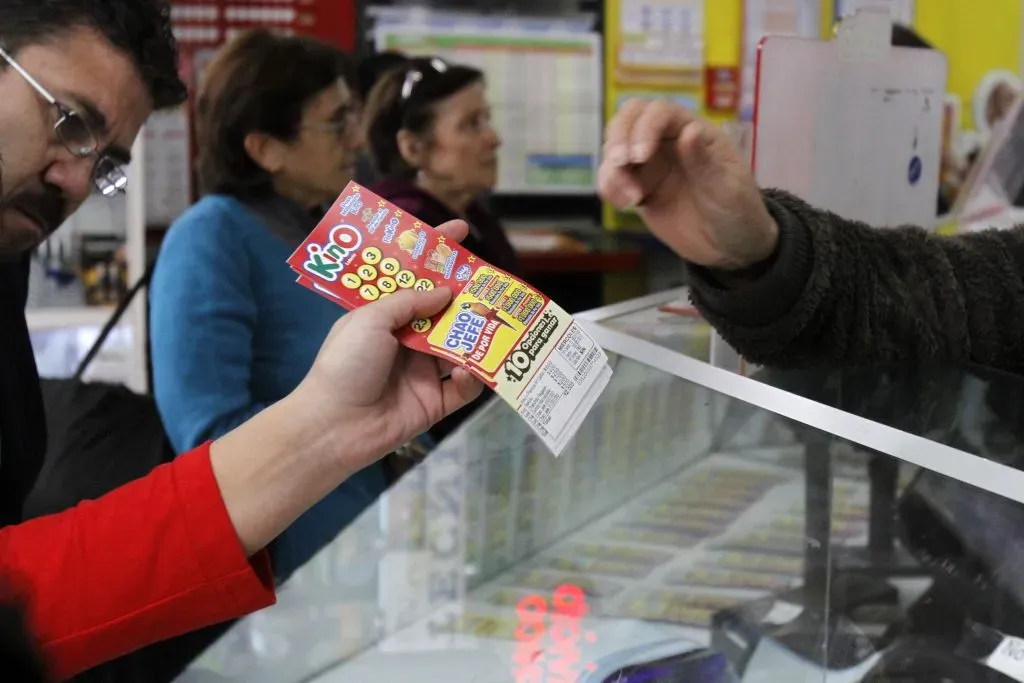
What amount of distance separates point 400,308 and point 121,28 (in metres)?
0.47

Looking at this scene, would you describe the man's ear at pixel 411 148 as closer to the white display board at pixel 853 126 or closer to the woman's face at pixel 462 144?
the woman's face at pixel 462 144

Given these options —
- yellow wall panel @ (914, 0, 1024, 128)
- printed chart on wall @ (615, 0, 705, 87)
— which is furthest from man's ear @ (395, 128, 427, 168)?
yellow wall panel @ (914, 0, 1024, 128)

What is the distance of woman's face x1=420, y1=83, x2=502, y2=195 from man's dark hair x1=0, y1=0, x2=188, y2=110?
3.85 feet

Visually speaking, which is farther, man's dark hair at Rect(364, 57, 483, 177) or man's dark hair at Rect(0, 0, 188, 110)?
man's dark hair at Rect(364, 57, 483, 177)

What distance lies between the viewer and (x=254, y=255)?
153 centimetres

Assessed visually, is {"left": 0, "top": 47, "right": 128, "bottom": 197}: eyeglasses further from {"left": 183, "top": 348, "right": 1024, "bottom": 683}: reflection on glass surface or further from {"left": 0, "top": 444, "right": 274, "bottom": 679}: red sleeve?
{"left": 183, "top": 348, "right": 1024, "bottom": 683}: reflection on glass surface

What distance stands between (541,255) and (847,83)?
83.0 inches

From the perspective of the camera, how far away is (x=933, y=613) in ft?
3.68

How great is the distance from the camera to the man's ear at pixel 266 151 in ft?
5.76

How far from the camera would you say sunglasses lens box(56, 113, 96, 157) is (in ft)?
2.97

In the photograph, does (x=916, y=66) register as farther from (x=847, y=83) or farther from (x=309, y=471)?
(x=309, y=471)

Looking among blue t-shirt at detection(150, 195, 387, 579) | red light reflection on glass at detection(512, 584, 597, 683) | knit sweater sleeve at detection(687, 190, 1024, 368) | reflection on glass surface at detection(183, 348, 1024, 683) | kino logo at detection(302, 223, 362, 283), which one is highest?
kino logo at detection(302, 223, 362, 283)

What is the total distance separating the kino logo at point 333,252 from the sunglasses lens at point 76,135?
35cm

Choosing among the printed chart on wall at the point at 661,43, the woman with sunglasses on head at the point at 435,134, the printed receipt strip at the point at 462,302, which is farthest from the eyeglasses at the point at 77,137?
the printed chart on wall at the point at 661,43
